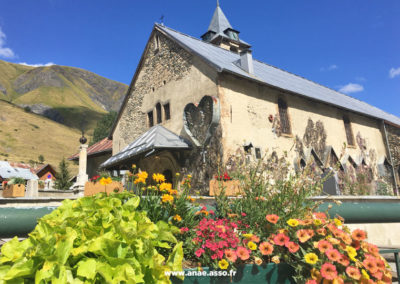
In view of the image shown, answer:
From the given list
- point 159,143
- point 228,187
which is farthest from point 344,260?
point 159,143

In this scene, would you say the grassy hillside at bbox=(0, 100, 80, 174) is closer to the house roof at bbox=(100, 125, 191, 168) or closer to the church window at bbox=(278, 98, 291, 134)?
the house roof at bbox=(100, 125, 191, 168)

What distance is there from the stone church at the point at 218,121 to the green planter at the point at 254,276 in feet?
19.7

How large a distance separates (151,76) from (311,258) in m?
14.2

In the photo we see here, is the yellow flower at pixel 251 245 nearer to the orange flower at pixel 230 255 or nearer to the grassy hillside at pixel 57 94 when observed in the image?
the orange flower at pixel 230 255

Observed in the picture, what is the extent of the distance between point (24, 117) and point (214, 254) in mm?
103172

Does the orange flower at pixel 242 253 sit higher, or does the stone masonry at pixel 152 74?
the stone masonry at pixel 152 74

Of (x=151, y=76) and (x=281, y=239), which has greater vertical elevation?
(x=151, y=76)

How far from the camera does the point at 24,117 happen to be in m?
87.9

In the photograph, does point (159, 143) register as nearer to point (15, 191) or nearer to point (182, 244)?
point (15, 191)

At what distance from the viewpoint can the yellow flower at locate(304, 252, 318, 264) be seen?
1736mm

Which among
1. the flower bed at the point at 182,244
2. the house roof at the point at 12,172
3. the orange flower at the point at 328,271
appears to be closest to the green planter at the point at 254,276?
the flower bed at the point at 182,244

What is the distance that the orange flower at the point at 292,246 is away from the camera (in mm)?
1812

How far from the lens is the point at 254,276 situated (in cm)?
182

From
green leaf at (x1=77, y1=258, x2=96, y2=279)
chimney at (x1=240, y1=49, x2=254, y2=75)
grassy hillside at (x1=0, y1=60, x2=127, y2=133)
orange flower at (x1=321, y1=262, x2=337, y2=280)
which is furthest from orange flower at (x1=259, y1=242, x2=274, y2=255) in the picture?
grassy hillside at (x1=0, y1=60, x2=127, y2=133)
